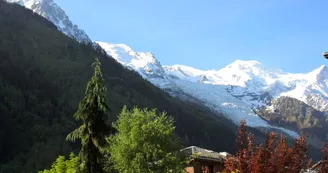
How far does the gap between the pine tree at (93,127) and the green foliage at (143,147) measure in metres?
1.95

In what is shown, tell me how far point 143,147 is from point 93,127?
431 centimetres

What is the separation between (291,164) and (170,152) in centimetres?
1889

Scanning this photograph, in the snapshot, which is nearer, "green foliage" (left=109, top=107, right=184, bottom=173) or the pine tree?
the pine tree

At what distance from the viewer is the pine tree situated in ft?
108

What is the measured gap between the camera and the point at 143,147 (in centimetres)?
3469

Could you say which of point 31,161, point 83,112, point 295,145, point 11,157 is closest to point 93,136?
point 83,112

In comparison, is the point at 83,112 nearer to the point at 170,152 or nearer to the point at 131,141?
the point at 131,141

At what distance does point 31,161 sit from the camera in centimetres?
17625

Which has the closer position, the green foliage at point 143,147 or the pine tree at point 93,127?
the pine tree at point 93,127

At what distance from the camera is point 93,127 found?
109 ft

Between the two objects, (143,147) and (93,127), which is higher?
(93,127)

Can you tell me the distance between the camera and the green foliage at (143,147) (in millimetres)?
34469

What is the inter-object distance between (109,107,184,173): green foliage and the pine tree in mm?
1945

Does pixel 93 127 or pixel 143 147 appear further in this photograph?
pixel 143 147
